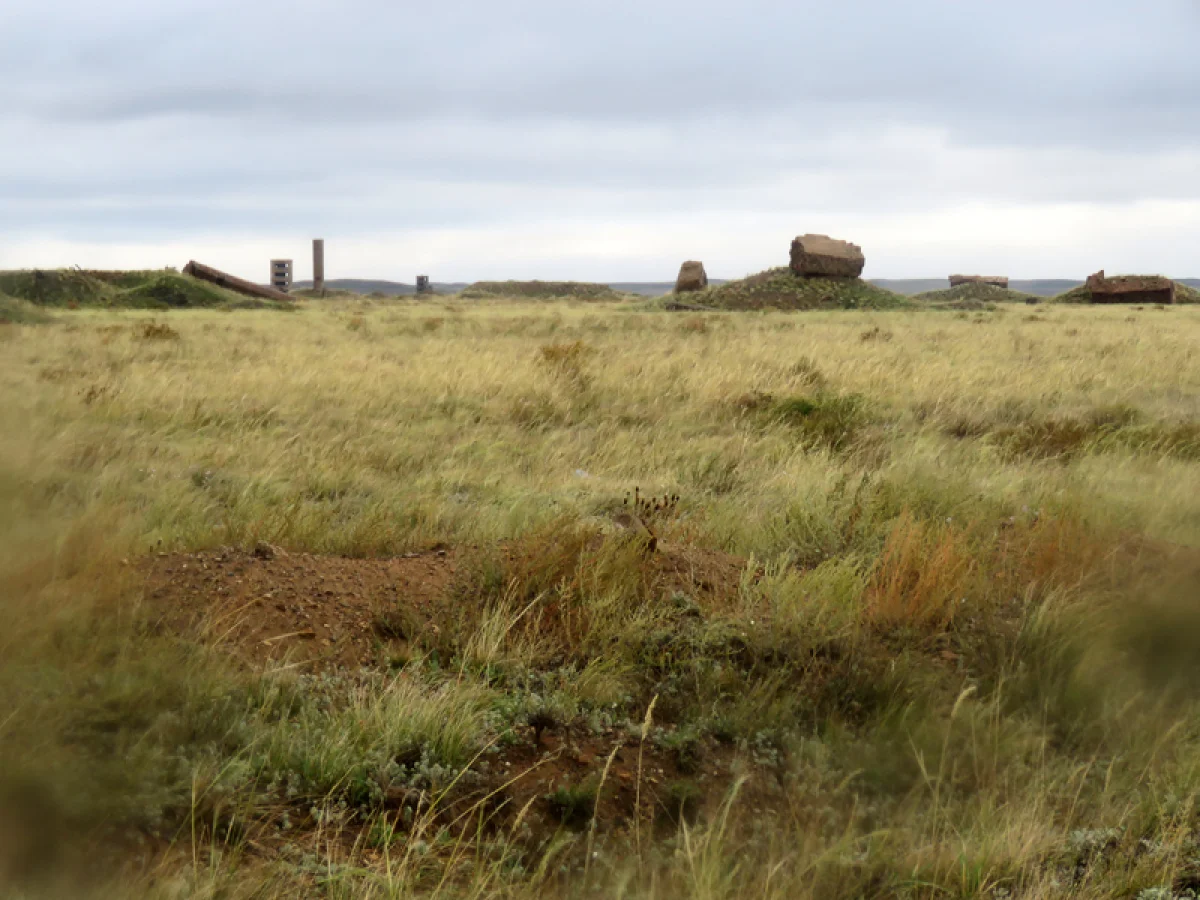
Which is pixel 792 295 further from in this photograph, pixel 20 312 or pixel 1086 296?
pixel 20 312

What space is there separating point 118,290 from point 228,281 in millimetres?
5725

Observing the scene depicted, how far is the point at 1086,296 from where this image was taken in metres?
39.4

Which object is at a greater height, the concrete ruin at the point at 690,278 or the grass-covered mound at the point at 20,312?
the concrete ruin at the point at 690,278

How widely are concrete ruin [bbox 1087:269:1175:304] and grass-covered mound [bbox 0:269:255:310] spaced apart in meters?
30.3

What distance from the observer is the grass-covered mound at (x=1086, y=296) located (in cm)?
3928

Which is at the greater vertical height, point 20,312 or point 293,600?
point 20,312

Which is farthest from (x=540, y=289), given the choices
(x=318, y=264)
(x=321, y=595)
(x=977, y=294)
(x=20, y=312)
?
(x=321, y=595)

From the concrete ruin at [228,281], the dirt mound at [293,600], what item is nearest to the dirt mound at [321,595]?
the dirt mound at [293,600]

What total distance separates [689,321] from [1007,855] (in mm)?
20160

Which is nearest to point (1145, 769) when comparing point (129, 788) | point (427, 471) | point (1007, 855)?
point (1007, 855)

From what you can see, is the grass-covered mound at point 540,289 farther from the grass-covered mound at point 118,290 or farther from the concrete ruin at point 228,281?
the grass-covered mound at point 118,290

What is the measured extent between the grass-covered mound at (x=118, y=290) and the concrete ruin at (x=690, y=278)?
47.9 feet

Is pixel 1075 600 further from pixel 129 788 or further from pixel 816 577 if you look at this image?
pixel 129 788

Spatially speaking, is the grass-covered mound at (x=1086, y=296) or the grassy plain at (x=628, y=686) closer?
the grassy plain at (x=628, y=686)
